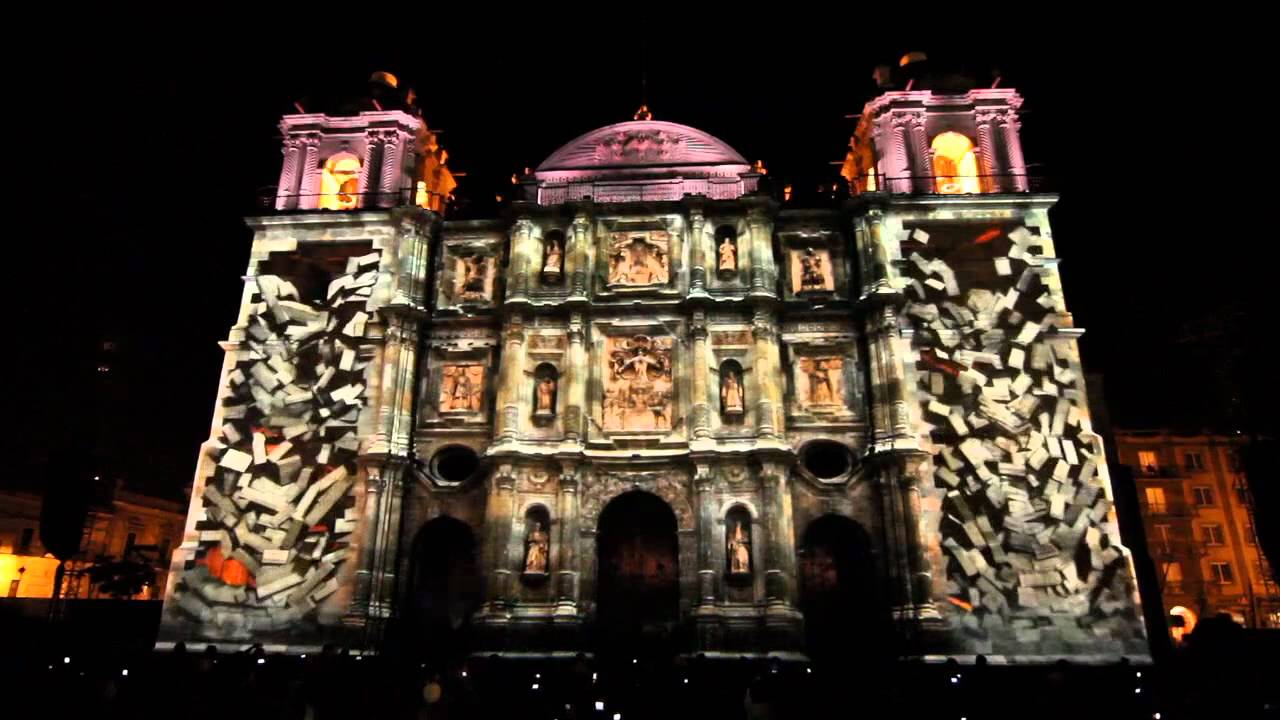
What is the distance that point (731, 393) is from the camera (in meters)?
25.8

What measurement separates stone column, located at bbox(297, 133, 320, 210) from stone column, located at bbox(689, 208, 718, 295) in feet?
42.7

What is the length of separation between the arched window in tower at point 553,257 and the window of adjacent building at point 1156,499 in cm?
3787

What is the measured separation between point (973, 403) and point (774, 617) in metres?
8.76

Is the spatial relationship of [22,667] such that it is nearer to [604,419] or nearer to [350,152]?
[604,419]

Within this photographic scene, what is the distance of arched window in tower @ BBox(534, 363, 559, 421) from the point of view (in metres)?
25.9

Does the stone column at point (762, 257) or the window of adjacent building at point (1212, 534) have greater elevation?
the stone column at point (762, 257)

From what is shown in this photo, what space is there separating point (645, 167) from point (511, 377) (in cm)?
899

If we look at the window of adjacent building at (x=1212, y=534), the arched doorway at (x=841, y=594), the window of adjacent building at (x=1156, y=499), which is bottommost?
the arched doorway at (x=841, y=594)

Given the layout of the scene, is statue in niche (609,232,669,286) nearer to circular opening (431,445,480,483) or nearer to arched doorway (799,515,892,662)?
circular opening (431,445,480,483)

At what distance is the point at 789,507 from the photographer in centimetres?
2441

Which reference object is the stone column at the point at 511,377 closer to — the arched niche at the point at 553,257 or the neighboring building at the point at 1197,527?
the arched niche at the point at 553,257

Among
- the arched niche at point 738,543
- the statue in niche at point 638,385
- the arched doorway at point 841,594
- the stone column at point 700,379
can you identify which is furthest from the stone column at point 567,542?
the arched doorway at point 841,594

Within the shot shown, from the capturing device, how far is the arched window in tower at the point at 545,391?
A: 25.9 meters

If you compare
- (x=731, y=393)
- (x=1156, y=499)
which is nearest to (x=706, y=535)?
(x=731, y=393)
